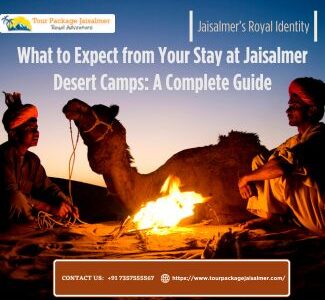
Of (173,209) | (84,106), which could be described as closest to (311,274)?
(173,209)

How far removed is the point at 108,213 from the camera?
542 cm

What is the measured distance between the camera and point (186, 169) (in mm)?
5340

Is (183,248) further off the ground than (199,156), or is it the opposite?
(199,156)

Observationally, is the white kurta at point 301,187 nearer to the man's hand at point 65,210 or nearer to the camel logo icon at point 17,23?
the man's hand at point 65,210

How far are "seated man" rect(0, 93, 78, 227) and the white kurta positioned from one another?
1.81 metres

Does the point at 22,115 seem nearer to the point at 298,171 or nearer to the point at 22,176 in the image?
the point at 22,176

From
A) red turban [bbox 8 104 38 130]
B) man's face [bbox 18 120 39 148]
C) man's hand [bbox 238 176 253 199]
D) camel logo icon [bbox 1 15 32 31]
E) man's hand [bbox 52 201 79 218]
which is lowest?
man's hand [bbox 52 201 79 218]

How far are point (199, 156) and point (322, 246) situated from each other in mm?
1369

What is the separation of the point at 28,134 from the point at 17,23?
100 cm

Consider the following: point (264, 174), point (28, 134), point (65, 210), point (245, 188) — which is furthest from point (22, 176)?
point (264, 174)

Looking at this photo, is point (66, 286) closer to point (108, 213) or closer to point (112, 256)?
point (112, 256)

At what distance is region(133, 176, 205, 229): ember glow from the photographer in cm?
515

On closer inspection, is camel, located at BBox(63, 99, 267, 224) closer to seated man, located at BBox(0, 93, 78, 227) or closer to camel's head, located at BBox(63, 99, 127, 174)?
camel's head, located at BBox(63, 99, 127, 174)

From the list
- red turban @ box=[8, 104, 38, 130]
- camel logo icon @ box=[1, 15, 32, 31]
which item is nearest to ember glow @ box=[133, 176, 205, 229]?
red turban @ box=[8, 104, 38, 130]
